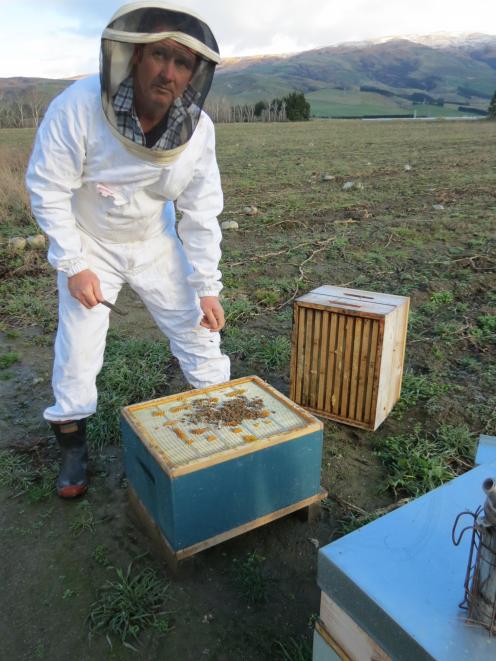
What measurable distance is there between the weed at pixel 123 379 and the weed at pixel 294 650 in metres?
1.48

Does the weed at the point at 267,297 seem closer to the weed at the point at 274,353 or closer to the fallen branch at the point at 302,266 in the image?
the fallen branch at the point at 302,266

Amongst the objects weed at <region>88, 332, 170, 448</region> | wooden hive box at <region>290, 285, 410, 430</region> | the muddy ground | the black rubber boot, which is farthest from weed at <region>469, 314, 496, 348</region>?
the black rubber boot

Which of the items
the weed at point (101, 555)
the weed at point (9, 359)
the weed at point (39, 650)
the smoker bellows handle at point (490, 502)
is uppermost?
the smoker bellows handle at point (490, 502)

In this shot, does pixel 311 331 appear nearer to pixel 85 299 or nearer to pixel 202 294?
pixel 202 294

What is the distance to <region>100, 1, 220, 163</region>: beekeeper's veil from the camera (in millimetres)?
1859

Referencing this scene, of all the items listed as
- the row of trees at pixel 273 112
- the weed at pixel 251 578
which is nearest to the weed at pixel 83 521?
the weed at pixel 251 578

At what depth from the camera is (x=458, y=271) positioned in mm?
5305

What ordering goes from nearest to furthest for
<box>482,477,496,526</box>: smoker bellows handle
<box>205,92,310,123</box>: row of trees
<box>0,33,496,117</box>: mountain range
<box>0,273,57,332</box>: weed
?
<box>482,477,496,526</box>: smoker bellows handle, <box>0,273,57,332</box>: weed, <box>205,92,310,123</box>: row of trees, <box>0,33,496,117</box>: mountain range

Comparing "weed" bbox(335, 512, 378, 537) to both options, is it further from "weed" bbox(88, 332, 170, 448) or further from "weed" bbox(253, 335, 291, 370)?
Answer: "weed" bbox(253, 335, 291, 370)

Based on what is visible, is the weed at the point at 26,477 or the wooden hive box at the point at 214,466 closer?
the wooden hive box at the point at 214,466

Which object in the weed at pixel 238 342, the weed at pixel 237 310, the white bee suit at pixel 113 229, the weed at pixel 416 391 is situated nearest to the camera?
the white bee suit at pixel 113 229

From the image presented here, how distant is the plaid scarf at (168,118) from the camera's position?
1.99m

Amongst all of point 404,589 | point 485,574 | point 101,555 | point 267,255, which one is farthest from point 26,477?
point 267,255

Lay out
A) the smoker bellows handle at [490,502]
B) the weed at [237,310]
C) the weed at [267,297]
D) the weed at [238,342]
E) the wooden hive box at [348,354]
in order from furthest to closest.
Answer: the weed at [267,297] → the weed at [237,310] → the weed at [238,342] → the wooden hive box at [348,354] → the smoker bellows handle at [490,502]
